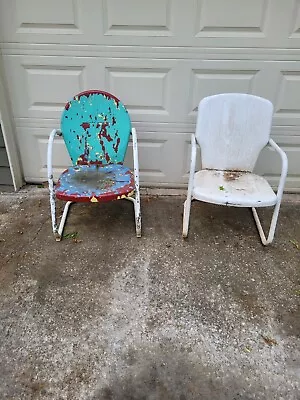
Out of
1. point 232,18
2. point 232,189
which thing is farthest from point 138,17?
point 232,189

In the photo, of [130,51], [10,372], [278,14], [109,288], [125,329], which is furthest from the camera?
[130,51]

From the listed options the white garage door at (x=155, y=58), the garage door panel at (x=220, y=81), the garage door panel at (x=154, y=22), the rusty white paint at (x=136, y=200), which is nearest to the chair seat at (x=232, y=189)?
the rusty white paint at (x=136, y=200)

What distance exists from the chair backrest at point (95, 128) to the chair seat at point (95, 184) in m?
0.08

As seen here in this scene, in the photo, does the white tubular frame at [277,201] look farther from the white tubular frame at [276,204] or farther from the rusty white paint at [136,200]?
the rusty white paint at [136,200]

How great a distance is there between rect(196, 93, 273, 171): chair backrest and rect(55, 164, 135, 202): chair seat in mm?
550

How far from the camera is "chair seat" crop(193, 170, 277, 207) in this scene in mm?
1889

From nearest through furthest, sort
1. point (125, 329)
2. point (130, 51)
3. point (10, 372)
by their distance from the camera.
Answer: point (10, 372), point (125, 329), point (130, 51)

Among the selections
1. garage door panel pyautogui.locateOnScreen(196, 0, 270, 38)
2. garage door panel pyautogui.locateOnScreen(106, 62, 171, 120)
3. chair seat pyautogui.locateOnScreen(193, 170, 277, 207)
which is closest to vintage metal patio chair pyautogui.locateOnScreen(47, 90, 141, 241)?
garage door panel pyautogui.locateOnScreen(106, 62, 171, 120)

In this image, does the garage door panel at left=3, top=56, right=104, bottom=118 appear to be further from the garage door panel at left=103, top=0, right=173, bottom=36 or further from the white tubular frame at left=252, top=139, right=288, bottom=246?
the white tubular frame at left=252, top=139, right=288, bottom=246

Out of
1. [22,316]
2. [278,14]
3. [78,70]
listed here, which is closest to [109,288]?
[22,316]

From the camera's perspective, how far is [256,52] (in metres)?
2.17

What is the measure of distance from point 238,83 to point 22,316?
1.91m

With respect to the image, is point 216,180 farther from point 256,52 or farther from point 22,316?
point 22,316

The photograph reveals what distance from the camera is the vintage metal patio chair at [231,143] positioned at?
203 cm
